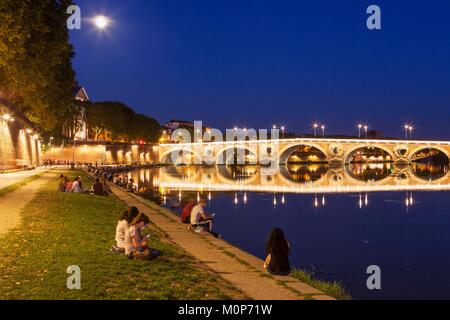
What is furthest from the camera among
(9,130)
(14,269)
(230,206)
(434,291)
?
(9,130)

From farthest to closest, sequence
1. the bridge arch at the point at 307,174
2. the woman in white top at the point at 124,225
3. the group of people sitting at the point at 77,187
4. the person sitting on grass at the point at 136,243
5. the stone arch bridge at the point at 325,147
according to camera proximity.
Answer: the stone arch bridge at the point at 325,147
the bridge arch at the point at 307,174
the group of people sitting at the point at 77,187
the woman in white top at the point at 124,225
the person sitting on grass at the point at 136,243

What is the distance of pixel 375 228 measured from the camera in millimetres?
29422

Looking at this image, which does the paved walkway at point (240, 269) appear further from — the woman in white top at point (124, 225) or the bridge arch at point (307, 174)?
the bridge arch at point (307, 174)

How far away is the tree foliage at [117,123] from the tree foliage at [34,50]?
264 feet

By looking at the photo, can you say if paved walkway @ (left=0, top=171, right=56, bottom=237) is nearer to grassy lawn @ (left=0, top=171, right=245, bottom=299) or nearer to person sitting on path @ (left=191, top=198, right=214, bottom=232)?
grassy lawn @ (left=0, top=171, right=245, bottom=299)

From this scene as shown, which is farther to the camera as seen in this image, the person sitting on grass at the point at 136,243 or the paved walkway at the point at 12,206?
the paved walkway at the point at 12,206

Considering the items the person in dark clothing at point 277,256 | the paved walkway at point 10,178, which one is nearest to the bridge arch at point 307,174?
the paved walkway at point 10,178

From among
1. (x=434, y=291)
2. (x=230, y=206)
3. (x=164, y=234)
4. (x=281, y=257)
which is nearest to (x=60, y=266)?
(x=281, y=257)

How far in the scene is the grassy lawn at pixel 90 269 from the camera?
9.53 m

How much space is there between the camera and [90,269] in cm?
1120

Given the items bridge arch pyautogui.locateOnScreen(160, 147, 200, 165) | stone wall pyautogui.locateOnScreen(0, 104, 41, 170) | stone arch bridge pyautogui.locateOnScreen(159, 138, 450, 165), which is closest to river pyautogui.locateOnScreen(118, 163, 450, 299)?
stone wall pyautogui.locateOnScreen(0, 104, 41, 170)

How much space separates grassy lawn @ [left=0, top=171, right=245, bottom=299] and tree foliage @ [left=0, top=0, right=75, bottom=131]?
9.57 meters
